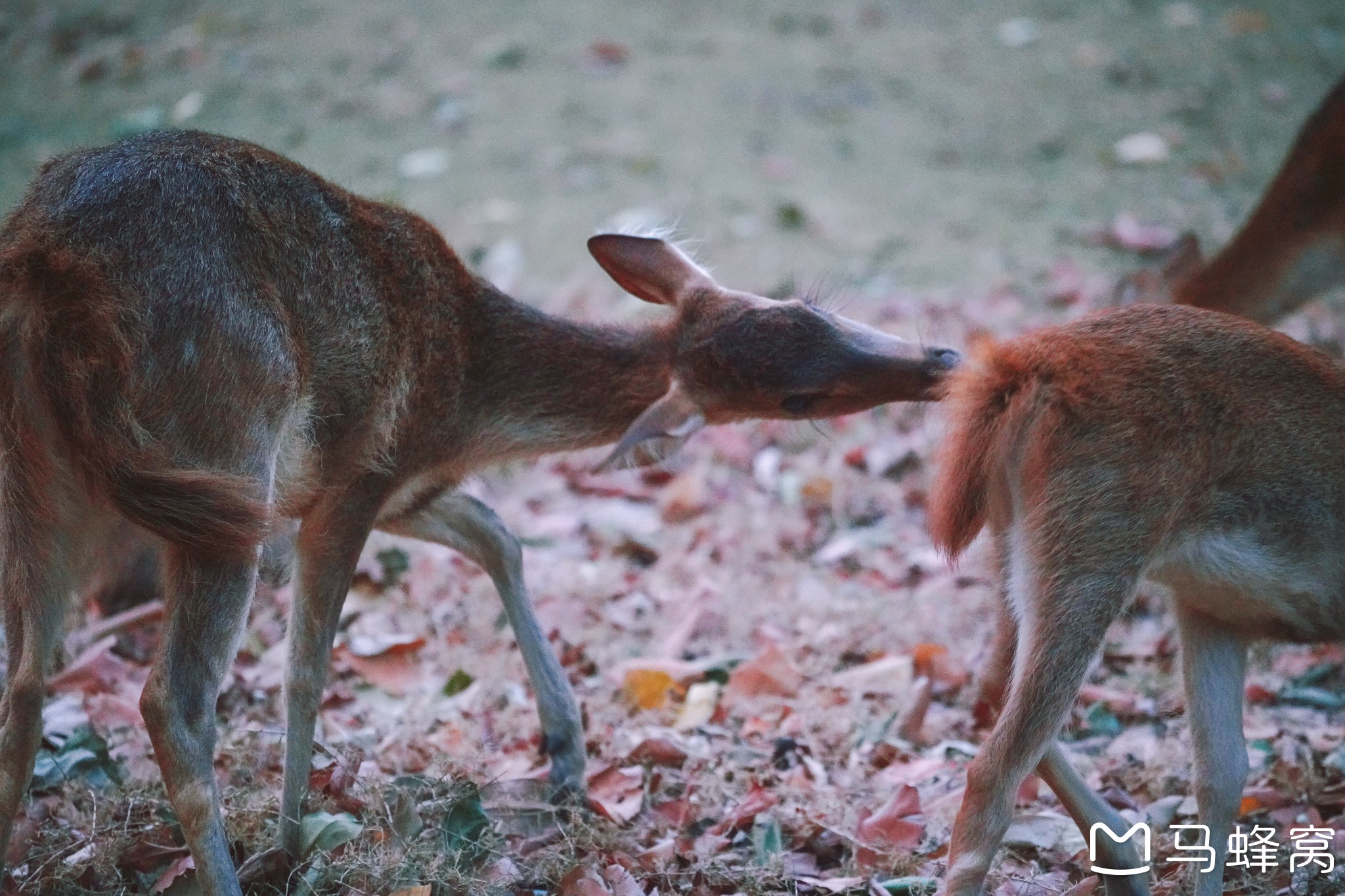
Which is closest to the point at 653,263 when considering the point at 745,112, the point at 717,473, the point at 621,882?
the point at 717,473

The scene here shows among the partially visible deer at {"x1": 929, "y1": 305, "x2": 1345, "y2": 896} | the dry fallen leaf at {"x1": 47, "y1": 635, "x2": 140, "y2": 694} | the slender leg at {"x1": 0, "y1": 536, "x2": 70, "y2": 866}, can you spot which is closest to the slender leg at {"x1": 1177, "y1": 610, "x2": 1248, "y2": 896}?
the partially visible deer at {"x1": 929, "y1": 305, "x2": 1345, "y2": 896}

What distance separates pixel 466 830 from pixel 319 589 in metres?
0.87

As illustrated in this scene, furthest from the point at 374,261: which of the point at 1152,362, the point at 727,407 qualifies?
the point at 1152,362

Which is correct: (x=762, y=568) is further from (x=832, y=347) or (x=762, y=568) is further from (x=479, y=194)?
(x=479, y=194)

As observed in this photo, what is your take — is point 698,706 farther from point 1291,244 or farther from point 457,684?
point 1291,244

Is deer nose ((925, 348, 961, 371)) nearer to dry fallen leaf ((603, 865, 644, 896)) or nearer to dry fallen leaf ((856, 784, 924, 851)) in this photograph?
dry fallen leaf ((856, 784, 924, 851))

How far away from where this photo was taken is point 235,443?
3.53 metres

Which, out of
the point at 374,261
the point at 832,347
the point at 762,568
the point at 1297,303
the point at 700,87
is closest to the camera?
the point at 374,261

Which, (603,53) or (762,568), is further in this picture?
(603,53)

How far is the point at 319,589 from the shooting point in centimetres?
407

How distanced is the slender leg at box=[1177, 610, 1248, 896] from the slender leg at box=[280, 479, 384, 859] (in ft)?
8.03

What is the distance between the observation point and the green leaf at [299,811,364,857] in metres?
3.68

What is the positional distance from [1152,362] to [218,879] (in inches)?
107

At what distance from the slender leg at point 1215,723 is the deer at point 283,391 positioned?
125 cm
